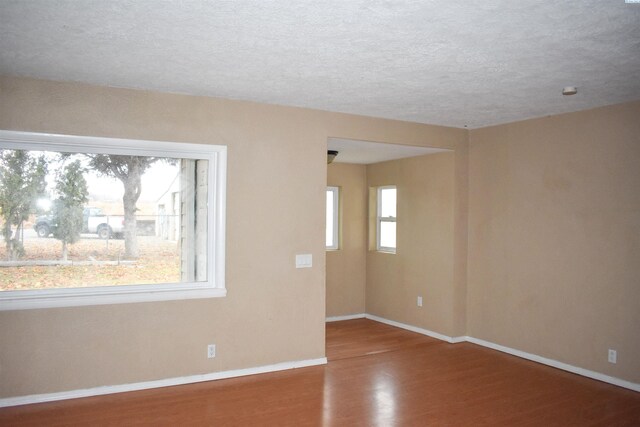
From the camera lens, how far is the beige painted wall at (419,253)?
5875 mm

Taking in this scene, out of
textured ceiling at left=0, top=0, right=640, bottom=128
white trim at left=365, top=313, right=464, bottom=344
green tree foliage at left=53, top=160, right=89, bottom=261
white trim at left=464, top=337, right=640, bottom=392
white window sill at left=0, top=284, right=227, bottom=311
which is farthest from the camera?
white trim at left=365, top=313, right=464, bottom=344

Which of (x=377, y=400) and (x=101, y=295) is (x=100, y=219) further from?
(x=377, y=400)

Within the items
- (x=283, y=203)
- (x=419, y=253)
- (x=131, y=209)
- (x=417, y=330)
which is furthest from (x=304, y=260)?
(x=417, y=330)

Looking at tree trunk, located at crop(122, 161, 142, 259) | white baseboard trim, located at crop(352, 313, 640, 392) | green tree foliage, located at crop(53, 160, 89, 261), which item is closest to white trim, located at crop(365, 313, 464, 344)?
white baseboard trim, located at crop(352, 313, 640, 392)

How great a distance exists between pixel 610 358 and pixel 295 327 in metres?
2.92

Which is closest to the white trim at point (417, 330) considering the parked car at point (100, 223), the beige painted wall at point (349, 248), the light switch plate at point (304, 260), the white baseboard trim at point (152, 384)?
the beige painted wall at point (349, 248)

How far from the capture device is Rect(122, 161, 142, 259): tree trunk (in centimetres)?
414

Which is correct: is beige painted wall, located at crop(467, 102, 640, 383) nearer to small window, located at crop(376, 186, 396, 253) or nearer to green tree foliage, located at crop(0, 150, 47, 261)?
small window, located at crop(376, 186, 396, 253)

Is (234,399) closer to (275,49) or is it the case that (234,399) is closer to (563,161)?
(275,49)

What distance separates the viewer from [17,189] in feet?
12.4

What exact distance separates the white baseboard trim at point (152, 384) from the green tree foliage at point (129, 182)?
109 cm

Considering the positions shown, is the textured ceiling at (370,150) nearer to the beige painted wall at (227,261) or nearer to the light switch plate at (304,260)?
the beige painted wall at (227,261)

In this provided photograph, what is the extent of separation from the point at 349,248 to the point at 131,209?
3711 mm

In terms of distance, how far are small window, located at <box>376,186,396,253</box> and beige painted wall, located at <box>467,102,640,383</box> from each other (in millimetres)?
1470
